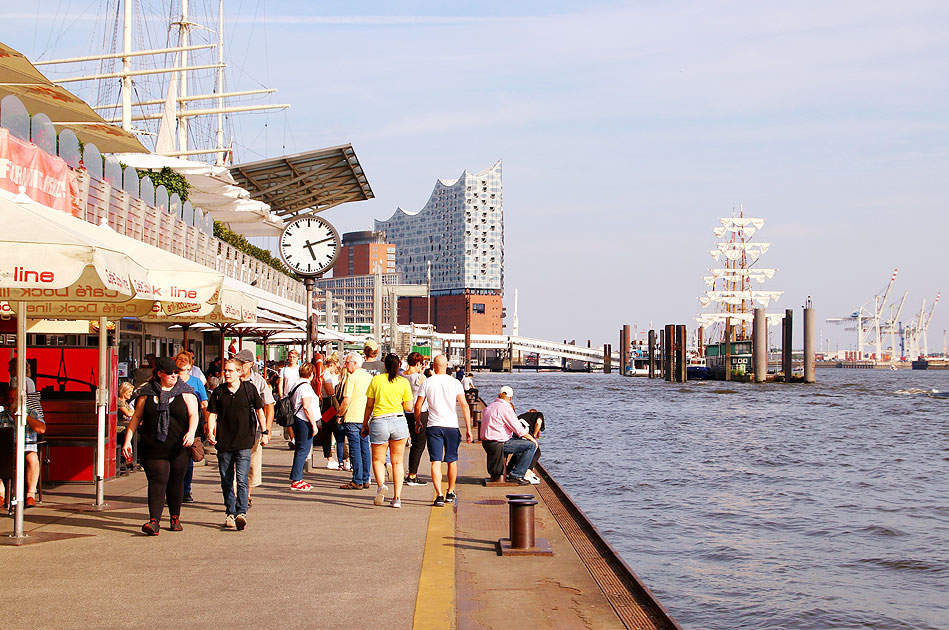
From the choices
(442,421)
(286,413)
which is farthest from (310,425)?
(442,421)

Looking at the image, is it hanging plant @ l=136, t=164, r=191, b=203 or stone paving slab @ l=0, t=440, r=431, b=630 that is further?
hanging plant @ l=136, t=164, r=191, b=203

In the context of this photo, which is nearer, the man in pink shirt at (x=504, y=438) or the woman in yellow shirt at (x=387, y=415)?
the woman in yellow shirt at (x=387, y=415)

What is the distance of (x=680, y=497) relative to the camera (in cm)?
1898

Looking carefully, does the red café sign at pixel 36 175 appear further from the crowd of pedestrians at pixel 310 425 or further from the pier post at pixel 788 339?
the pier post at pixel 788 339

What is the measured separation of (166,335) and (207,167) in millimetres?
13648

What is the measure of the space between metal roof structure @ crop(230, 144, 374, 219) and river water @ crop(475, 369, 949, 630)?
11816 millimetres

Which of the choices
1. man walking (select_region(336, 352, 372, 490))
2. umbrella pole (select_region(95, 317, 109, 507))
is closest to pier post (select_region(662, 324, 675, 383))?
man walking (select_region(336, 352, 372, 490))

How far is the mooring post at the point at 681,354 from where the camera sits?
113m

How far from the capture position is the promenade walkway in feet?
21.6

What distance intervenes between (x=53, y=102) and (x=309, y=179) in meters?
20.6

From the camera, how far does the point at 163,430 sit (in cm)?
914

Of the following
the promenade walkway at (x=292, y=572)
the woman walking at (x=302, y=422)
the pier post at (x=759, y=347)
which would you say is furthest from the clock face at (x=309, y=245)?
the pier post at (x=759, y=347)

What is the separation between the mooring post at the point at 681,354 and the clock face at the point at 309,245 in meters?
96.4

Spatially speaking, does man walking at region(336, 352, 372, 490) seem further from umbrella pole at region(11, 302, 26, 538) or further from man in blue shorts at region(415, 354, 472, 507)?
umbrella pole at region(11, 302, 26, 538)
